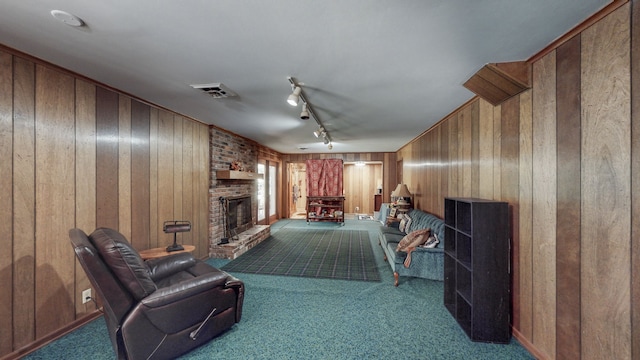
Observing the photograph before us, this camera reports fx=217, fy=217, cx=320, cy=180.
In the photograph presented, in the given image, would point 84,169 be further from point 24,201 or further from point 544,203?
point 544,203

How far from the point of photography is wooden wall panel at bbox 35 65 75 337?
183 cm

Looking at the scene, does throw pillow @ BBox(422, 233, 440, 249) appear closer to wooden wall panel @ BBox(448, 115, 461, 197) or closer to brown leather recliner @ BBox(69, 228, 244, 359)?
wooden wall panel @ BBox(448, 115, 461, 197)

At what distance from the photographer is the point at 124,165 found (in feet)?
8.26

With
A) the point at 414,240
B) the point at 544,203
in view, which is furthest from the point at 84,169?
the point at 544,203

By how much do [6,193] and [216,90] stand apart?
180 centimetres

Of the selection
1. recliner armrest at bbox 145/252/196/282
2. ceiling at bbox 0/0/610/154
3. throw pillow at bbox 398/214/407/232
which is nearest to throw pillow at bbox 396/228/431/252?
throw pillow at bbox 398/214/407/232

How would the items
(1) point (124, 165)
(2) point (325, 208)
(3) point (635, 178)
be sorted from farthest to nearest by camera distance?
(2) point (325, 208)
(1) point (124, 165)
(3) point (635, 178)

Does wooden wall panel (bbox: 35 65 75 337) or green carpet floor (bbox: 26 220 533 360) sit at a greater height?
wooden wall panel (bbox: 35 65 75 337)

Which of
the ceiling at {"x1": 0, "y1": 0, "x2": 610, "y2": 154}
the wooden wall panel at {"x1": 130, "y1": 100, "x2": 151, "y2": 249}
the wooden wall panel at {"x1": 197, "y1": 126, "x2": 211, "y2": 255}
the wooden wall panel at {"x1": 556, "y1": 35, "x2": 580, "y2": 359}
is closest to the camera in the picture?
the ceiling at {"x1": 0, "y1": 0, "x2": 610, "y2": 154}

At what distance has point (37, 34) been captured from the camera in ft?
4.83

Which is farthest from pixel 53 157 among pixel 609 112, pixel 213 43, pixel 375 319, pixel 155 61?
pixel 609 112

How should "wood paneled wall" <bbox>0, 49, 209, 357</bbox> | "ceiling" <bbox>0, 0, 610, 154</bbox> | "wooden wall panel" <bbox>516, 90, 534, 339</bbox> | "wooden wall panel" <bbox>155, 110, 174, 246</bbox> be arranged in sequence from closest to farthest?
"ceiling" <bbox>0, 0, 610, 154</bbox> → "wood paneled wall" <bbox>0, 49, 209, 357</bbox> → "wooden wall panel" <bbox>516, 90, 534, 339</bbox> → "wooden wall panel" <bbox>155, 110, 174, 246</bbox>

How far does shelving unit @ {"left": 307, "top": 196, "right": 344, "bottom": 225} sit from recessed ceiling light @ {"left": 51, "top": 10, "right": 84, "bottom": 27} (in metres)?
6.34

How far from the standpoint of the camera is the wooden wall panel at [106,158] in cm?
225
